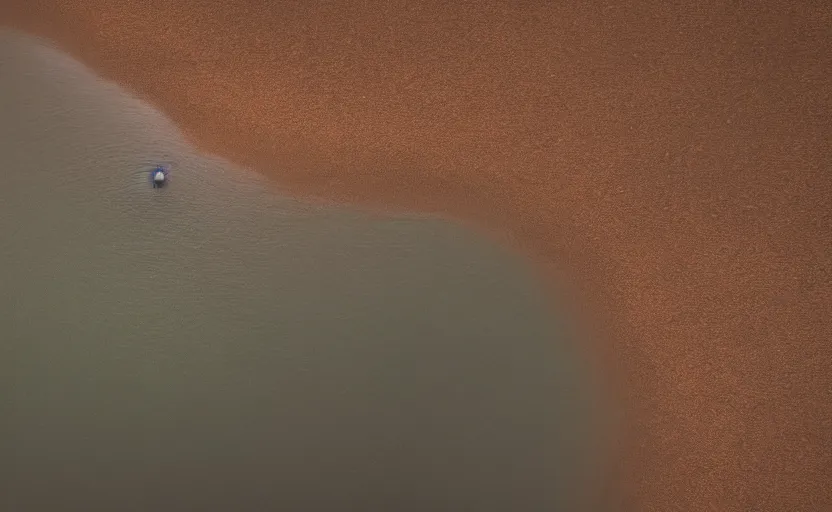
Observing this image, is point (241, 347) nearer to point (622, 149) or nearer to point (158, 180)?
point (158, 180)

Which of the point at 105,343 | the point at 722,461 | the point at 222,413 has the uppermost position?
the point at 722,461

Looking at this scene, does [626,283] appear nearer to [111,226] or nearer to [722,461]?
[722,461]

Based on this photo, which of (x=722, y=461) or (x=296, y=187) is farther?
(x=296, y=187)

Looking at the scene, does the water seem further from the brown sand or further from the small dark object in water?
the brown sand

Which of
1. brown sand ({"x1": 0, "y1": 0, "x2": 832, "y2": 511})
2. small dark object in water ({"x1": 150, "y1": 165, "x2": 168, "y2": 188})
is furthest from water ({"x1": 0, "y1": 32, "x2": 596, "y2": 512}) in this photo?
brown sand ({"x1": 0, "y1": 0, "x2": 832, "y2": 511})

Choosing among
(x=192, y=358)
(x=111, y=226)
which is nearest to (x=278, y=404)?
(x=192, y=358)

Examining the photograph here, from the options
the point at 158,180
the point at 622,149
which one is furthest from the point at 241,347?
the point at 622,149
